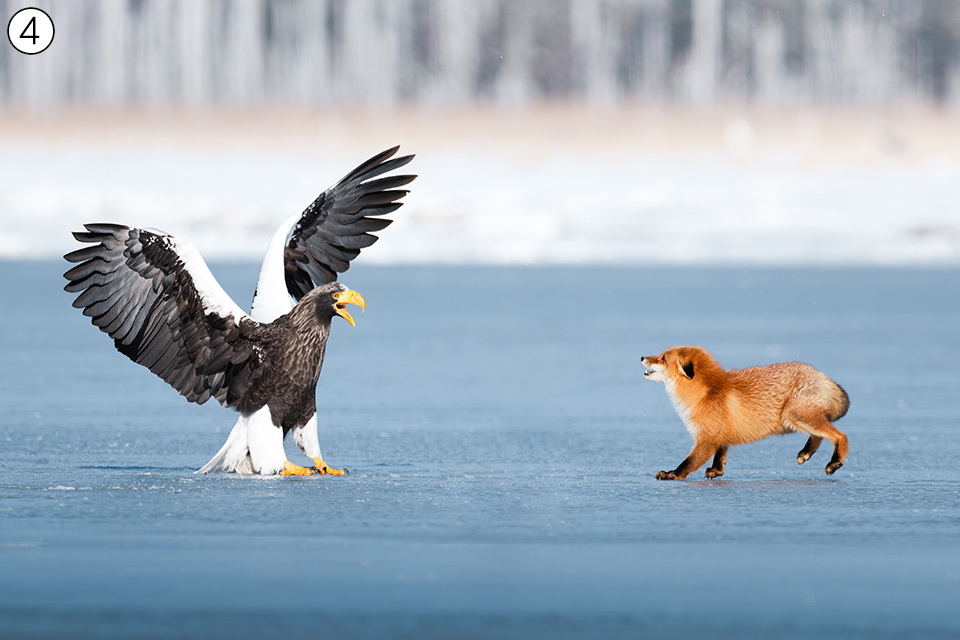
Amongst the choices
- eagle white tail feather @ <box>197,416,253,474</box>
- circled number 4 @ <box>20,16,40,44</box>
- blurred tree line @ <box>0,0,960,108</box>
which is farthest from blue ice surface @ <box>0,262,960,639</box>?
blurred tree line @ <box>0,0,960,108</box>

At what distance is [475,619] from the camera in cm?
446

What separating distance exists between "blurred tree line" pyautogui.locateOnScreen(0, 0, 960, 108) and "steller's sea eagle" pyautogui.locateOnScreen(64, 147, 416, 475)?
3261 centimetres

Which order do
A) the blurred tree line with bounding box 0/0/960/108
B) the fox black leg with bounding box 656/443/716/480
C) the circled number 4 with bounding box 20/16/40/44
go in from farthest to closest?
the blurred tree line with bounding box 0/0/960/108, the circled number 4 with bounding box 20/16/40/44, the fox black leg with bounding box 656/443/716/480

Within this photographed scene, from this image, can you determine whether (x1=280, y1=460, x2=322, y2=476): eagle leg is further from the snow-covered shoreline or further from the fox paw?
the snow-covered shoreline

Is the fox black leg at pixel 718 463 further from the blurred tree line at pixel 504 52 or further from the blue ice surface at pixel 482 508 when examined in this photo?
the blurred tree line at pixel 504 52

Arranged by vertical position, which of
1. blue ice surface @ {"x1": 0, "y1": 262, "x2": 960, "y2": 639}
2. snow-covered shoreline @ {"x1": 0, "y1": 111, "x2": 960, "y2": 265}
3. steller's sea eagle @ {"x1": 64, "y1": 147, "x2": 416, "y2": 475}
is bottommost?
blue ice surface @ {"x1": 0, "y1": 262, "x2": 960, "y2": 639}

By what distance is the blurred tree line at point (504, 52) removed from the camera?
40812mm

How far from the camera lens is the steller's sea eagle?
276 inches

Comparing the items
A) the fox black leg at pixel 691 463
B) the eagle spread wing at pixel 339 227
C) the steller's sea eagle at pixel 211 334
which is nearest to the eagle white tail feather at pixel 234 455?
the steller's sea eagle at pixel 211 334

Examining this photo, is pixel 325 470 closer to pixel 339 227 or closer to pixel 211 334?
pixel 211 334

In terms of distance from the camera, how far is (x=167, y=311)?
7082 millimetres

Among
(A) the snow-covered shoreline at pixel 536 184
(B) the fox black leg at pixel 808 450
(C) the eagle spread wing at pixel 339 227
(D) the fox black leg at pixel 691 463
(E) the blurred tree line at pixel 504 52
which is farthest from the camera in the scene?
(E) the blurred tree line at pixel 504 52

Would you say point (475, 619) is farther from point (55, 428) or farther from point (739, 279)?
point (739, 279)

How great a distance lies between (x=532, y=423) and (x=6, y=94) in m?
35.2
